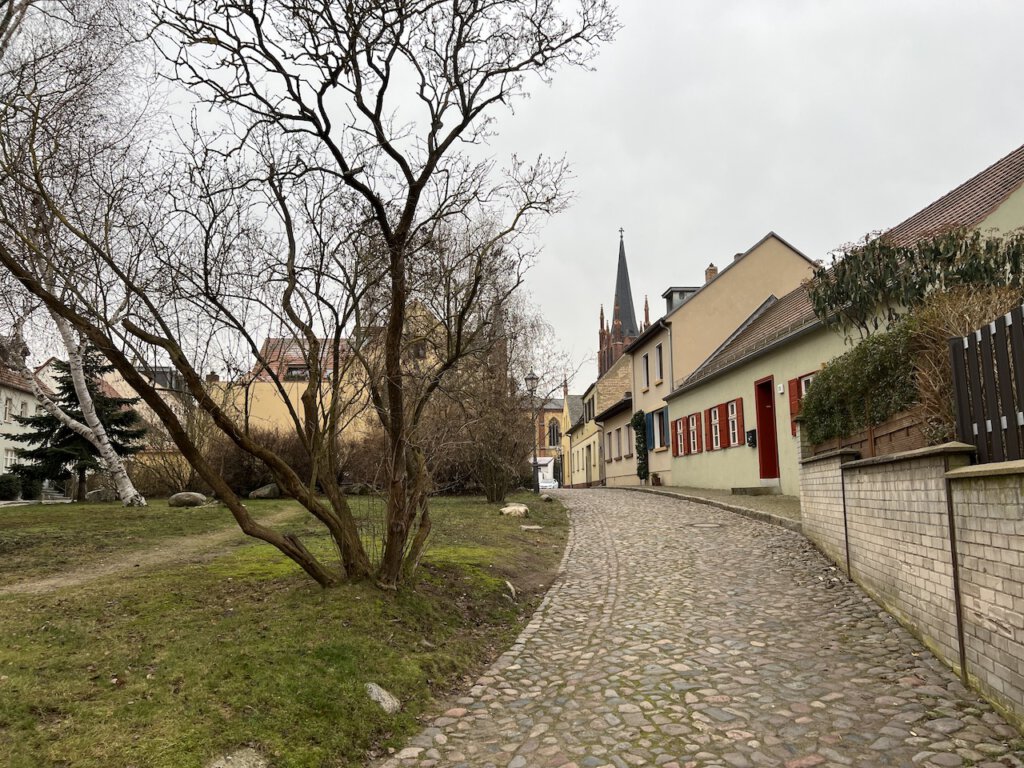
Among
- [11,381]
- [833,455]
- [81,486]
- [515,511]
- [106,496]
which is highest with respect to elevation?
[11,381]

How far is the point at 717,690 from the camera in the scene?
553 cm

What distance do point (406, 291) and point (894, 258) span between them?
8.41 meters

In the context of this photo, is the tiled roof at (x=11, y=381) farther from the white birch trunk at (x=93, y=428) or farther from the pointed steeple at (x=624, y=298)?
the pointed steeple at (x=624, y=298)

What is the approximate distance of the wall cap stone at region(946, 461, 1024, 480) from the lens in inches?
170

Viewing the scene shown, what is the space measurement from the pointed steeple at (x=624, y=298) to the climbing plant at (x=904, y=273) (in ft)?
198

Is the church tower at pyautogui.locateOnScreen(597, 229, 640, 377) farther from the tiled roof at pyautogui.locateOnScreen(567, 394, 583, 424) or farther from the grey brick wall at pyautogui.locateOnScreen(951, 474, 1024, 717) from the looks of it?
the grey brick wall at pyautogui.locateOnScreen(951, 474, 1024, 717)

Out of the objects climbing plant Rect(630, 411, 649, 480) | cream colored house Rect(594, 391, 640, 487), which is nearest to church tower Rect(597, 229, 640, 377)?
cream colored house Rect(594, 391, 640, 487)

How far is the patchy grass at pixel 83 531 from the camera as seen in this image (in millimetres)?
9950

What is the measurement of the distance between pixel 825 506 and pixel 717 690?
5.44 meters

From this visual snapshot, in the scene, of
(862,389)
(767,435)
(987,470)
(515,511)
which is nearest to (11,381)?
(515,511)

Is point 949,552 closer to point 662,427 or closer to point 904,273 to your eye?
point 904,273

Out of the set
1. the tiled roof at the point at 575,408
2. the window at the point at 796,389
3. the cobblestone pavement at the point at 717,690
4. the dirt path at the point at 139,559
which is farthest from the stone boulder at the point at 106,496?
the tiled roof at the point at 575,408

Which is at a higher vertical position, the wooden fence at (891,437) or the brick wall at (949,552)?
the wooden fence at (891,437)

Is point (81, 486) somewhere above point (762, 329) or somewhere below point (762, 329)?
below
